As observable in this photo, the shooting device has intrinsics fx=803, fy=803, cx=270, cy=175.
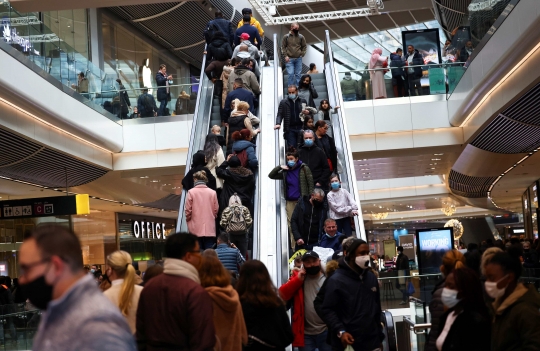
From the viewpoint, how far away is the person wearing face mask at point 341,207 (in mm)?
10875

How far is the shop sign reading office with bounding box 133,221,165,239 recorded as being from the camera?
114ft

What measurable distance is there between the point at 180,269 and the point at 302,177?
276 inches

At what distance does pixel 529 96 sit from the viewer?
13711 millimetres

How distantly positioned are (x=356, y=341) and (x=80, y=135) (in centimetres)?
1317

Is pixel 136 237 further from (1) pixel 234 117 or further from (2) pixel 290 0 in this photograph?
(1) pixel 234 117

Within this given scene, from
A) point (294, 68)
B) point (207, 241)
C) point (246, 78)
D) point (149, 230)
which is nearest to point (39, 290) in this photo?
point (207, 241)

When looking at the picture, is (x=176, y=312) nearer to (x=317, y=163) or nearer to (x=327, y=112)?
(x=317, y=163)

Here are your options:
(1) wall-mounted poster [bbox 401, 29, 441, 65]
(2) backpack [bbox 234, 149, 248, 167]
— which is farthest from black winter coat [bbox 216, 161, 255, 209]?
(1) wall-mounted poster [bbox 401, 29, 441, 65]

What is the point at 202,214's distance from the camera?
1038cm

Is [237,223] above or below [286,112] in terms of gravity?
below

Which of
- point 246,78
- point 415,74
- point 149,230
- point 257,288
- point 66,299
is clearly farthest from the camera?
point 149,230

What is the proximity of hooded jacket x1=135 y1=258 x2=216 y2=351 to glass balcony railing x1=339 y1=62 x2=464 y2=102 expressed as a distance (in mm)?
15741

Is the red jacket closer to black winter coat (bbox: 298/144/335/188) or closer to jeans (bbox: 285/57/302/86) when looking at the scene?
black winter coat (bbox: 298/144/335/188)

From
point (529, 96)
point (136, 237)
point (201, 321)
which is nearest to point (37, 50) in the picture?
point (529, 96)
